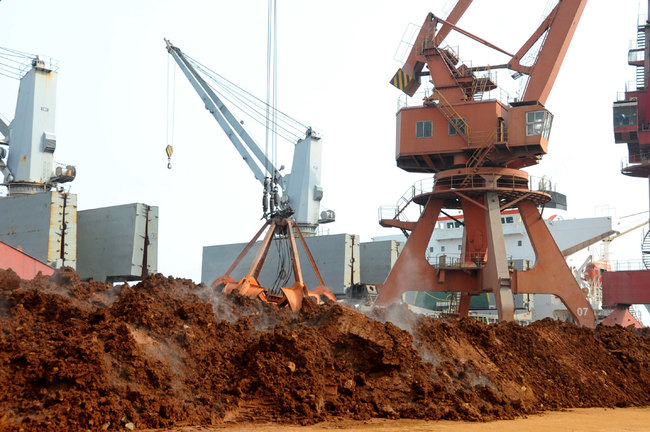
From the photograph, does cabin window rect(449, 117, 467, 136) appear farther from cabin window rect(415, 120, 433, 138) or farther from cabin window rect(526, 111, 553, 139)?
cabin window rect(526, 111, 553, 139)

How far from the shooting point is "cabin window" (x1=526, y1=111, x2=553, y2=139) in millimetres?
29031

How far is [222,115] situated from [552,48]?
29.8 metres

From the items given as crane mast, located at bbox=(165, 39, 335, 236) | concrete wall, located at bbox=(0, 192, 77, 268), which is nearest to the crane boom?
crane mast, located at bbox=(165, 39, 335, 236)

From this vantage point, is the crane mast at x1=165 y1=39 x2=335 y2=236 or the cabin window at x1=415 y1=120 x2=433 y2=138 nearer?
the cabin window at x1=415 y1=120 x2=433 y2=138

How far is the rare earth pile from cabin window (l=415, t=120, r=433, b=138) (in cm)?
1522

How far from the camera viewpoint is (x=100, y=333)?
11.0 m

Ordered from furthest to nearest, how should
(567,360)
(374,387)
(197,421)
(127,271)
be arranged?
(127,271), (567,360), (374,387), (197,421)

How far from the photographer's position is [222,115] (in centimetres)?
5497

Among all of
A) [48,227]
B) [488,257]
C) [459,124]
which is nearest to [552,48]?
[459,124]

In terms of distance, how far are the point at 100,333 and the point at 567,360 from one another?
10415 mm

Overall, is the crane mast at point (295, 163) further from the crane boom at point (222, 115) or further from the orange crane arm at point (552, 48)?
the orange crane arm at point (552, 48)

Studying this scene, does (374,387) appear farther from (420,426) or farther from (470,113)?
(470,113)

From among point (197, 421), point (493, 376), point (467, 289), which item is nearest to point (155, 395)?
point (197, 421)

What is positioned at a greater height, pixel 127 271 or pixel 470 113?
pixel 470 113
